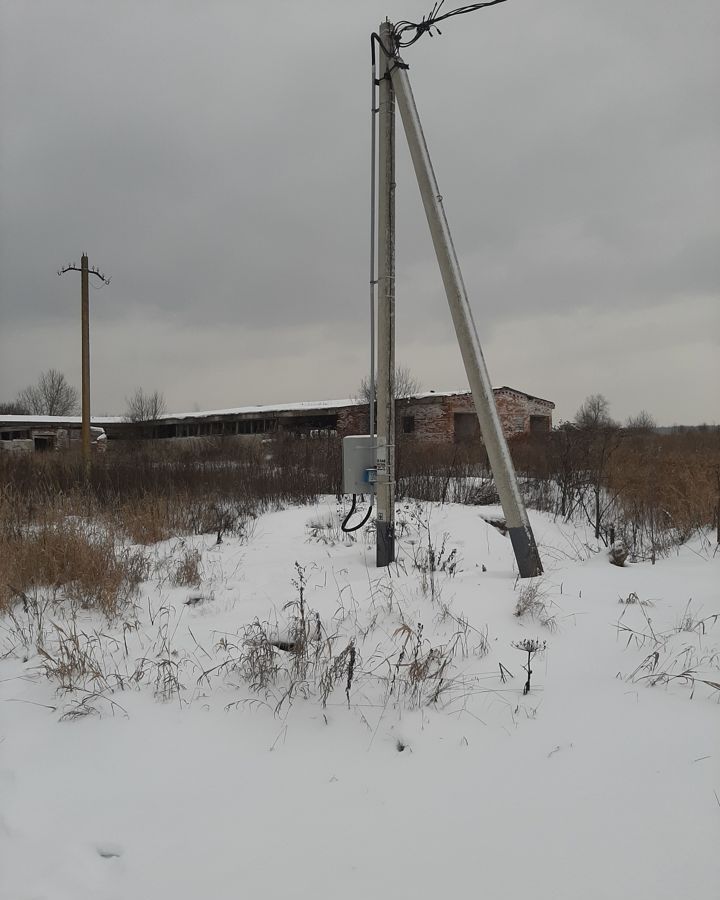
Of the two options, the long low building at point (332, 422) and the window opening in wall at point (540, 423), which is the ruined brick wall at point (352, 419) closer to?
the long low building at point (332, 422)

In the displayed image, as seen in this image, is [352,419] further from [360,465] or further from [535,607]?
[535,607]

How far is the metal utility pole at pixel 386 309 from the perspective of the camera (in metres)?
5.15

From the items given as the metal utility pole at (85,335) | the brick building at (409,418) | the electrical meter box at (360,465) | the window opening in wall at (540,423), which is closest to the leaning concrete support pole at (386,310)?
the electrical meter box at (360,465)

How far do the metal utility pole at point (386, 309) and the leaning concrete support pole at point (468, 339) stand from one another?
258mm

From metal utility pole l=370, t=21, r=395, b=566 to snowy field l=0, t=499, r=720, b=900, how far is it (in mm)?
1325

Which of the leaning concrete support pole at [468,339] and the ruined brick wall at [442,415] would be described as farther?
the ruined brick wall at [442,415]

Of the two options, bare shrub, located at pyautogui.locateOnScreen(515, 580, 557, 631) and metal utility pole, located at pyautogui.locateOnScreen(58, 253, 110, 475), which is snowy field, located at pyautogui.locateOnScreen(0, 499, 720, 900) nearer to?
bare shrub, located at pyautogui.locateOnScreen(515, 580, 557, 631)

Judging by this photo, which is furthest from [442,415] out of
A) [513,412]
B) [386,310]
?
[386,310]

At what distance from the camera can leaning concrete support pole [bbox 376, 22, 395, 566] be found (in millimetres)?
5156

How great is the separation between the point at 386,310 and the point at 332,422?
2286 centimetres

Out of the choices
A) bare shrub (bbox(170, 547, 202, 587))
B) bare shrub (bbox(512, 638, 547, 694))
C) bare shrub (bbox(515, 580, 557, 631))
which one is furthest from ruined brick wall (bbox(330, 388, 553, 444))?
bare shrub (bbox(512, 638, 547, 694))

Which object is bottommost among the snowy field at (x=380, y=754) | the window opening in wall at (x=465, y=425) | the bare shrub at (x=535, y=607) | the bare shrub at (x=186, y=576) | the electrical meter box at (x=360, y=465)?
the snowy field at (x=380, y=754)

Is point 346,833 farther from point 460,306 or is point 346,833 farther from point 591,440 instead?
point 591,440

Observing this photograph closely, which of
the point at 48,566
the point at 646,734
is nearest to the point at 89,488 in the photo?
the point at 48,566
